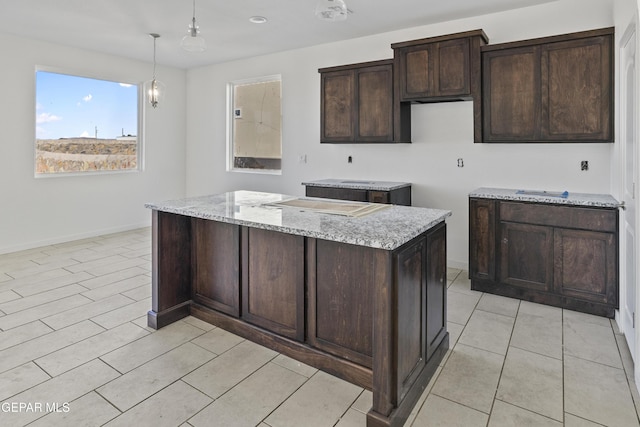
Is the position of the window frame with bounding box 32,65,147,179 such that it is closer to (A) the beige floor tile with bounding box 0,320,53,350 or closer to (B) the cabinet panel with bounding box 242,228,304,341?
(A) the beige floor tile with bounding box 0,320,53,350

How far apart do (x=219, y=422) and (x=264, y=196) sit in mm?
1834

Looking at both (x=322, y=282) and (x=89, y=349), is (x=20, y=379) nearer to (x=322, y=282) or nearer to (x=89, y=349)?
(x=89, y=349)

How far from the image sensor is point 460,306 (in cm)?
333

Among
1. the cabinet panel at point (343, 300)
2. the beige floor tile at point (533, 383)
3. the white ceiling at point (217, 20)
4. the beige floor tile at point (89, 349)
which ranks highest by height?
the white ceiling at point (217, 20)

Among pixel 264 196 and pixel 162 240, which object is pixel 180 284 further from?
pixel 264 196

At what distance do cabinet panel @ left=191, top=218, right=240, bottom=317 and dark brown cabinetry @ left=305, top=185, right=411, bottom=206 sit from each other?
196 cm

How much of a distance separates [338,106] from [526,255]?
264cm

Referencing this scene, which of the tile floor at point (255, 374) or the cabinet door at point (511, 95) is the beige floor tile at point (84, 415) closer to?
the tile floor at point (255, 374)

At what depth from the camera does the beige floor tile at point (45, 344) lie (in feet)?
7.93

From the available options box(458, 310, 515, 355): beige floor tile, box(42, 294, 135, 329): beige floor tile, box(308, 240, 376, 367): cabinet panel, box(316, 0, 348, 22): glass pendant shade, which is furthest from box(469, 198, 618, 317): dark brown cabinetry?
box(42, 294, 135, 329): beige floor tile

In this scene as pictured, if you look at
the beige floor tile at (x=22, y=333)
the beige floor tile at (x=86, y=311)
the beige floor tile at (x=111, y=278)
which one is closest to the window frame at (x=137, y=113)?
the beige floor tile at (x=111, y=278)

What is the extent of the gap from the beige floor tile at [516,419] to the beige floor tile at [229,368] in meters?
1.28

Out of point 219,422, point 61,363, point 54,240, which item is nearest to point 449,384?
point 219,422

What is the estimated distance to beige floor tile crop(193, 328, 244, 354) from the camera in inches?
102
